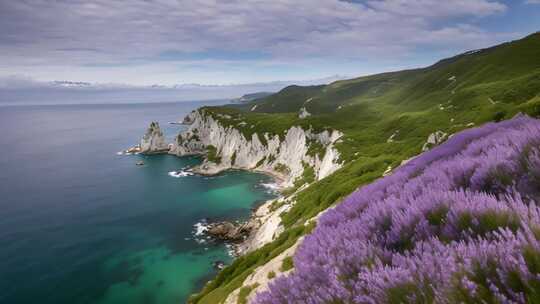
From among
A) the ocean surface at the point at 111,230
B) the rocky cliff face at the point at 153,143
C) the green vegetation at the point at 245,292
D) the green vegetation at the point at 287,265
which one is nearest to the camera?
the green vegetation at the point at 287,265

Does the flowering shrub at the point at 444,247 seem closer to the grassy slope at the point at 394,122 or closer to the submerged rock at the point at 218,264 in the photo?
the grassy slope at the point at 394,122

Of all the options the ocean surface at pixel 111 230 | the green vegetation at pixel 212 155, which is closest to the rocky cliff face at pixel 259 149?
the green vegetation at pixel 212 155

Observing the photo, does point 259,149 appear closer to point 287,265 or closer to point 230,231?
point 230,231

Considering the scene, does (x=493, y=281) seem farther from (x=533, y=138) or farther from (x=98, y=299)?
(x=98, y=299)

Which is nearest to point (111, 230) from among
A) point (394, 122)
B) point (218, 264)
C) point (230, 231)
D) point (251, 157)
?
point (230, 231)

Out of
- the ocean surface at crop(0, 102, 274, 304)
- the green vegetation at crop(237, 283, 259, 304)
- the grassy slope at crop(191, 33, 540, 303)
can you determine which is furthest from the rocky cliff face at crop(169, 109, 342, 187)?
the green vegetation at crop(237, 283, 259, 304)

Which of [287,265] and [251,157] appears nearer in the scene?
[287,265]
